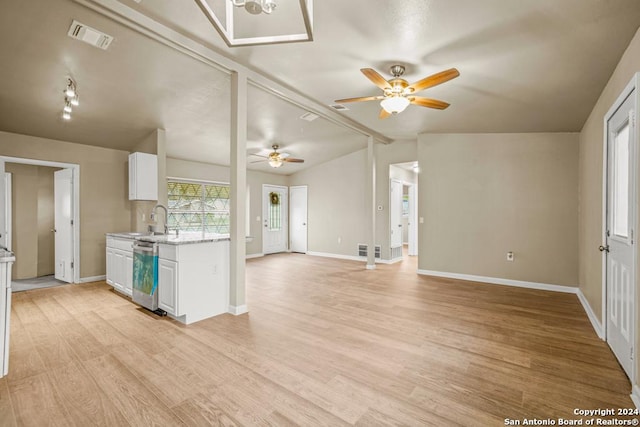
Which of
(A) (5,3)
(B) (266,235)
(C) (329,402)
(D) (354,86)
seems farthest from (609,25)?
(B) (266,235)

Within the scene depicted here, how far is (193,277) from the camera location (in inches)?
133

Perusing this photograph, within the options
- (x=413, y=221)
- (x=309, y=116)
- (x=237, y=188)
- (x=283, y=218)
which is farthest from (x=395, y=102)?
(x=283, y=218)

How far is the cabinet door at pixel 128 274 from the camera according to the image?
424 centimetres

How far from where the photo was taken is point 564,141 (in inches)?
187

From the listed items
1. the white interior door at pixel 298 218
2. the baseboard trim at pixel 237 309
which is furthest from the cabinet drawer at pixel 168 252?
the white interior door at pixel 298 218

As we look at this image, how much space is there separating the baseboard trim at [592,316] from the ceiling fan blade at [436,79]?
114 inches

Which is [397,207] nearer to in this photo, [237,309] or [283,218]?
[283,218]

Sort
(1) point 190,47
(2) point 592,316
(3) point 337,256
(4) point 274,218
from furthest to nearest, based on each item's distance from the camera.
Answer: (4) point 274,218
(3) point 337,256
(2) point 592,316
(1) point 190,47

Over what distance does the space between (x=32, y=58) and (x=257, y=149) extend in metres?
4.12

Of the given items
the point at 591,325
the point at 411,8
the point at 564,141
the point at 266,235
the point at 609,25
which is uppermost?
the point at 411,8

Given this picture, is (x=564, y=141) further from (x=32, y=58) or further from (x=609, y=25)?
(x=32, y=58)

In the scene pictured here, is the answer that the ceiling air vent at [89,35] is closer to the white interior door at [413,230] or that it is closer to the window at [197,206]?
the window at [197,206]

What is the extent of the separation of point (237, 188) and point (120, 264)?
8.21 feet

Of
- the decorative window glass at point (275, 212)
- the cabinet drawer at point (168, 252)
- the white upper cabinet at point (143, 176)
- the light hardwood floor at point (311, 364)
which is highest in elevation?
the white upper cabinet at point (143, 176)
